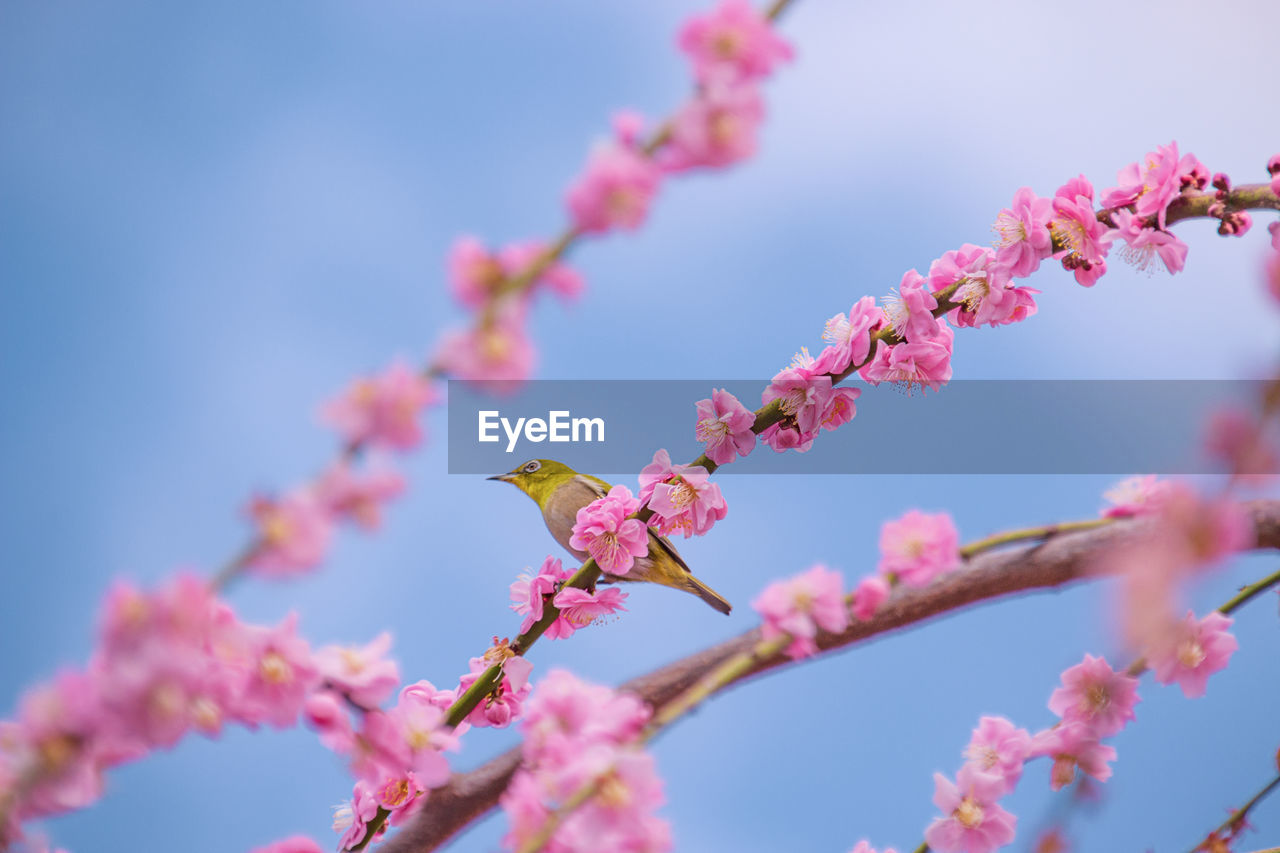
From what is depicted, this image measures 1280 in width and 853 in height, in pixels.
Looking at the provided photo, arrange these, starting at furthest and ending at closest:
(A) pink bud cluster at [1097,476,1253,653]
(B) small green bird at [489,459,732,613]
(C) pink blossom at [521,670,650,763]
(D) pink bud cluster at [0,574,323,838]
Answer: (B) small green bird at [489,459,732,613] → (C) pink blossom at [521,670,650,763] → (D) pink bud cluster at [0,574,323,838] → (A) pink bud cluster at [1097,476,1253,653]

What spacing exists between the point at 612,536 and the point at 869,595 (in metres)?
0.36

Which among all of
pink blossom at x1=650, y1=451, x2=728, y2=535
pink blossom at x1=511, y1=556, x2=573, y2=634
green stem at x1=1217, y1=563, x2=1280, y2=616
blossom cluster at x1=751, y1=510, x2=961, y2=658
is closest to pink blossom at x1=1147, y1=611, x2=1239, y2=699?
green stem at x1=1217, y1=563, x2=1280, y2=616

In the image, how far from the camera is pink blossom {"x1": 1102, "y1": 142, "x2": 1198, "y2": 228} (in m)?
0.92

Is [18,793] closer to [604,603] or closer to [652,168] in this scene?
[652,168]

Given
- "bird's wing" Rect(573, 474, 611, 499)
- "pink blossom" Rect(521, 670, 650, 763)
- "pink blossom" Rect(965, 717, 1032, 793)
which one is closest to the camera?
"pink blossom" Rect(521, 670, 650, 763)

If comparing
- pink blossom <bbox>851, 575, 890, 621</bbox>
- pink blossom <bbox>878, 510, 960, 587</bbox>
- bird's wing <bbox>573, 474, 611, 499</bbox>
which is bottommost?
pink blossom <bbox>851, 575, 890, 621</bbox>

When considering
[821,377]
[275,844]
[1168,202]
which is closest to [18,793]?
[275,844]

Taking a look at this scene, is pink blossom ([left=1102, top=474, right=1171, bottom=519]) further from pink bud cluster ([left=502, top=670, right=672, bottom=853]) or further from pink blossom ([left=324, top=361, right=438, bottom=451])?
A: pink blossom ([left=324, top=361, right=438, bottom=451])

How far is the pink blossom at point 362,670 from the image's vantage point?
64cm

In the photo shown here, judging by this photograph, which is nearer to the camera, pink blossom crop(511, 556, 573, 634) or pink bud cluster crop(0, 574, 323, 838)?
pink bud cluster crop(0, 574, 323, 838)

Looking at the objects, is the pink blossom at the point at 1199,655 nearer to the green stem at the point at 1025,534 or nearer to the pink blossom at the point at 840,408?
the green stem at the point at 1025,534

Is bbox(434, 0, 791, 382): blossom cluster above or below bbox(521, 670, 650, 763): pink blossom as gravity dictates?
above

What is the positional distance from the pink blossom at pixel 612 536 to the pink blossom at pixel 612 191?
0.49 metres

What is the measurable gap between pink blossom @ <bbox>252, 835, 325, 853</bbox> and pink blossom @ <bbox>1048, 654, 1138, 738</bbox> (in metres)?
0.64
